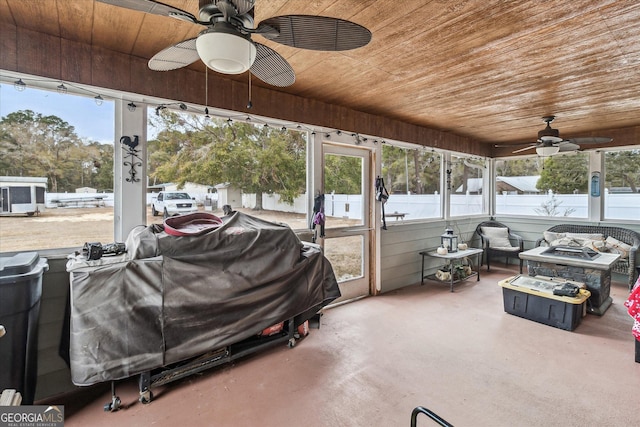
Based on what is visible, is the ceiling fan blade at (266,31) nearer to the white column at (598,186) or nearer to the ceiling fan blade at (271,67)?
the ceiling fan blade at (271,67)

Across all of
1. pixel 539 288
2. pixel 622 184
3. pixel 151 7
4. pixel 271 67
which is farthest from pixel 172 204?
pixel 622 184

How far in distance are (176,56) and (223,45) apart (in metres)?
0.58

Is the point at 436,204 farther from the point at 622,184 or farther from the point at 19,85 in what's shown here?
the point at 19,85

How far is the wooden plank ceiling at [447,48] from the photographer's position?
75.1 inches

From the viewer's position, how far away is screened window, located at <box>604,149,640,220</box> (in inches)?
200

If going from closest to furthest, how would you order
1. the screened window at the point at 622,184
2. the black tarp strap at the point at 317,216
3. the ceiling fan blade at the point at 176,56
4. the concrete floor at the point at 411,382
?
the ceiling fan blade at the point at 176,56
the concrete floor at the point at 411,382
the black tarp strap at the point at 317,216
the screened window at the point at 622,184

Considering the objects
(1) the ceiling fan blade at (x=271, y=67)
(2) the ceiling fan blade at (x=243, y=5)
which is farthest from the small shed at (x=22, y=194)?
(2) the ceiling fan blade at (x=243, y=5)

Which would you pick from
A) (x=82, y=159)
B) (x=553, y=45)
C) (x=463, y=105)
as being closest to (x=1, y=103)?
(x=82, y=159)

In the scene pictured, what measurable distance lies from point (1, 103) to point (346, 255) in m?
3.62

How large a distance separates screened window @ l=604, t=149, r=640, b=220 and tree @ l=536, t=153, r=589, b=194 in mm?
314

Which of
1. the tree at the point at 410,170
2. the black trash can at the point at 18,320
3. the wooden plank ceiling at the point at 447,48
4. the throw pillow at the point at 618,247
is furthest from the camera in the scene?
the tree at the point at 410,170

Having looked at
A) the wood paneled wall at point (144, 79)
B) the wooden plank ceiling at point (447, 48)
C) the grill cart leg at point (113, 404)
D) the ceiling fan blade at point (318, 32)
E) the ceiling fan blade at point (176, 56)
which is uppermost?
the wooden plank ceiling at point (447, 48)

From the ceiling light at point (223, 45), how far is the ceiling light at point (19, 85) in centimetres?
176

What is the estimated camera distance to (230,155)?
3207mm
